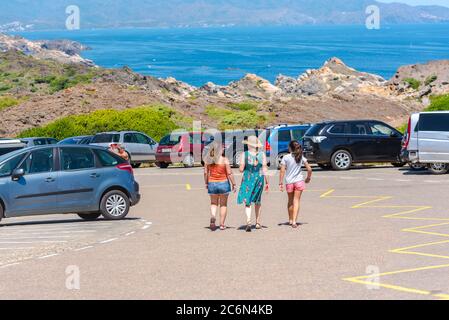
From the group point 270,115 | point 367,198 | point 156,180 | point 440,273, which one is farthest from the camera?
point 270,115

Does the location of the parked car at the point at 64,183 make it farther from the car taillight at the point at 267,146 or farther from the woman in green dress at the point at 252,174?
the car taillight at the point at 267,146

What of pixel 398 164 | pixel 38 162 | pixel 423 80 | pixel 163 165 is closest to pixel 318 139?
pixel 398 164

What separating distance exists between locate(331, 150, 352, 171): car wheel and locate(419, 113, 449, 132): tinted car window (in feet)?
13.0

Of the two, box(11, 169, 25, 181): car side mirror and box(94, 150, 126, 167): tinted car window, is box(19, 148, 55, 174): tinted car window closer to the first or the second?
box(11, 169, 25, 181): car side mirror

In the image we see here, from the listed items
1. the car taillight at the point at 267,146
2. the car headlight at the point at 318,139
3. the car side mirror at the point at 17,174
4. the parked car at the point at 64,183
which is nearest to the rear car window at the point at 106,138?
the car taillight at the point at 267,146

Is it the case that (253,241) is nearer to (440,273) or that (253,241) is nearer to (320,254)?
(320,254)

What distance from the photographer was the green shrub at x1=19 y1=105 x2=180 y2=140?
155 ft

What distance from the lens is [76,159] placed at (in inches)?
758

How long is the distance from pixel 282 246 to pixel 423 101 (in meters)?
49.3

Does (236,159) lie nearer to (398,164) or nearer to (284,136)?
(284,136)

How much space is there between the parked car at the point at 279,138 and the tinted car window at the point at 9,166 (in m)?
15.8

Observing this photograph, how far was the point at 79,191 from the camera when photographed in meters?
19.2

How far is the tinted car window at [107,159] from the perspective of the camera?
64.1ft

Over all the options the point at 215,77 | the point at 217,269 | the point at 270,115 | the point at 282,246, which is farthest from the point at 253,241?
the point at 215,77
